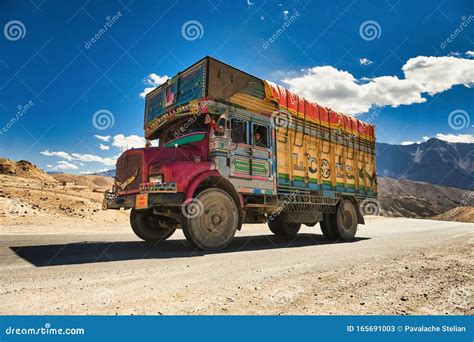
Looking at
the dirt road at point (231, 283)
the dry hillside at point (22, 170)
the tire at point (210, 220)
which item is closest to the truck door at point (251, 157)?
the tire at point (210, 220)

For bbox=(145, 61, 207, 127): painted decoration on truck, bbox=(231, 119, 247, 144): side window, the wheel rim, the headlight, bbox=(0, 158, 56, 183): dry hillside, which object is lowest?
the wheel rim

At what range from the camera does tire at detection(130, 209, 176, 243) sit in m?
7.84

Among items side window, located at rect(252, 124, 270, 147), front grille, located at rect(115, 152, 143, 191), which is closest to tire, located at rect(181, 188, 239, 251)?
front grille, located at rect(115, 152, 143, 191)

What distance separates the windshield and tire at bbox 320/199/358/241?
5154 mm

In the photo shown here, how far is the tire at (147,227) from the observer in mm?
7845

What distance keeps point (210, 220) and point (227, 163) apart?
139cm

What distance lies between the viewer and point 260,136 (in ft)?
26.4

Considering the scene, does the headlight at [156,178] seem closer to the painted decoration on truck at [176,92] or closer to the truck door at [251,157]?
the truck door at [251,157]

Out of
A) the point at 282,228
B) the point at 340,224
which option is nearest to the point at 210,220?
the point at 282,228

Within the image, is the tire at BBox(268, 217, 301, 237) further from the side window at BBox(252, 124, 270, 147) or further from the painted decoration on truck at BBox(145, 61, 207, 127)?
the painted decoration on truck at BBox(145, 61, 207, 127)

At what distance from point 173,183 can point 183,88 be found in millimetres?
2643

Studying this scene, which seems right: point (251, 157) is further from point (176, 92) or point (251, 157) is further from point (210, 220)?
point (176, 92)

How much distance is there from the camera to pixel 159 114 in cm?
831

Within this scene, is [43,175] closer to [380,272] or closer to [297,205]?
[297,205]
